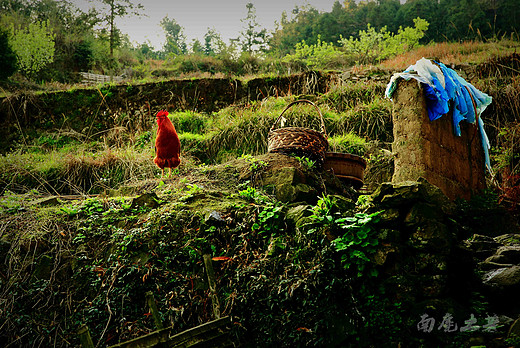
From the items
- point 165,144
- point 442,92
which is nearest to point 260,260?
point 165,144

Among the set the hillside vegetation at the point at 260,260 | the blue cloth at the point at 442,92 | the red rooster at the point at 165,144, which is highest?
the blue cloth at the point at 442,92

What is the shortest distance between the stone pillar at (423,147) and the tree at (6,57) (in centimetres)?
1155

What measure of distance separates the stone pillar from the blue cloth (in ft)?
0.23

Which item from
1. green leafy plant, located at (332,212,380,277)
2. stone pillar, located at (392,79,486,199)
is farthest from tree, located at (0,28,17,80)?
green leafy plant, located at (332,212,380,277)

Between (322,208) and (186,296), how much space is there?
1231 millimetres

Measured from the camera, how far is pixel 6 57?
10.8 meters

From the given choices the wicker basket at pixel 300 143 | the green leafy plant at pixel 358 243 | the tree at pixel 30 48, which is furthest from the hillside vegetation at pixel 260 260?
the tree at pixel 30 48

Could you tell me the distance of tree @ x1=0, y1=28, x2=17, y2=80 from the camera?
35.4 feet

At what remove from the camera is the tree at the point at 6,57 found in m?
10.8

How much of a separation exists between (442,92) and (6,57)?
474 inches

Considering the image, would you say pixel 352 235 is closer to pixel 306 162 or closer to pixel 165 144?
pixel 306 162

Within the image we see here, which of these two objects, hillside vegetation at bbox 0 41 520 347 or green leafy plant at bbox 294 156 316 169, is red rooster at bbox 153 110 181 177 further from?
green leafy plant at bbox 294 156 316 169

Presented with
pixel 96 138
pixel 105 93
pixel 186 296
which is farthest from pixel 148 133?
pixel 186 296

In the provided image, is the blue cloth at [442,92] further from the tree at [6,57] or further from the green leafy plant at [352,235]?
the tree at [6,57]
